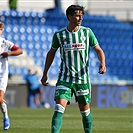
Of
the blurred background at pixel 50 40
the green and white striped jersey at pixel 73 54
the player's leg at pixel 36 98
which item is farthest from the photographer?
the blurred background at pixel 50 40

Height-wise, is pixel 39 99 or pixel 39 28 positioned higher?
pixel 39 28

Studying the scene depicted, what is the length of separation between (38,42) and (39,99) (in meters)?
4.51

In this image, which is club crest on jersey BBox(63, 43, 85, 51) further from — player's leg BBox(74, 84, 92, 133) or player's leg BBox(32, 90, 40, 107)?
player's leg BBox(32, 90, 40, 107)

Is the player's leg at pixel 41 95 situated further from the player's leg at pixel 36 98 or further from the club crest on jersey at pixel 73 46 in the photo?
the club crest on jersey at pixel 73 46

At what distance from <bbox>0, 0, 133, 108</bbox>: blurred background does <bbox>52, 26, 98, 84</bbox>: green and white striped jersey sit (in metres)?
17.1

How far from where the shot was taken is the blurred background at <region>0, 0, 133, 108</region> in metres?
27.3

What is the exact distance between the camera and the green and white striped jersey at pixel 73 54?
8.66 meters

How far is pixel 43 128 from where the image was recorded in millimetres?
12398

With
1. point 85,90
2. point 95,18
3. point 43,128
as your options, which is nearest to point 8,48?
point 43,128

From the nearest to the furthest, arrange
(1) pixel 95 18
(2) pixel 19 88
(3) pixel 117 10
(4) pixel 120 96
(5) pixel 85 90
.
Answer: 1. (5) pixel 85 90
2. (2) pixel 19 88
3. (4) pixel 120 96
4. (1) pixel 95 18
5. (3) pixel 117 10

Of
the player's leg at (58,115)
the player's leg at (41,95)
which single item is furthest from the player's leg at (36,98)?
the player's leg at (58,115)

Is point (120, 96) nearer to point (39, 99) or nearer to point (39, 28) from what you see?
point (39, 99)

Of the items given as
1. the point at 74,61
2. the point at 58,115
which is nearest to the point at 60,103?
the point at 58,115

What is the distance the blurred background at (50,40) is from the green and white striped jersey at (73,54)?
56.0 feet
